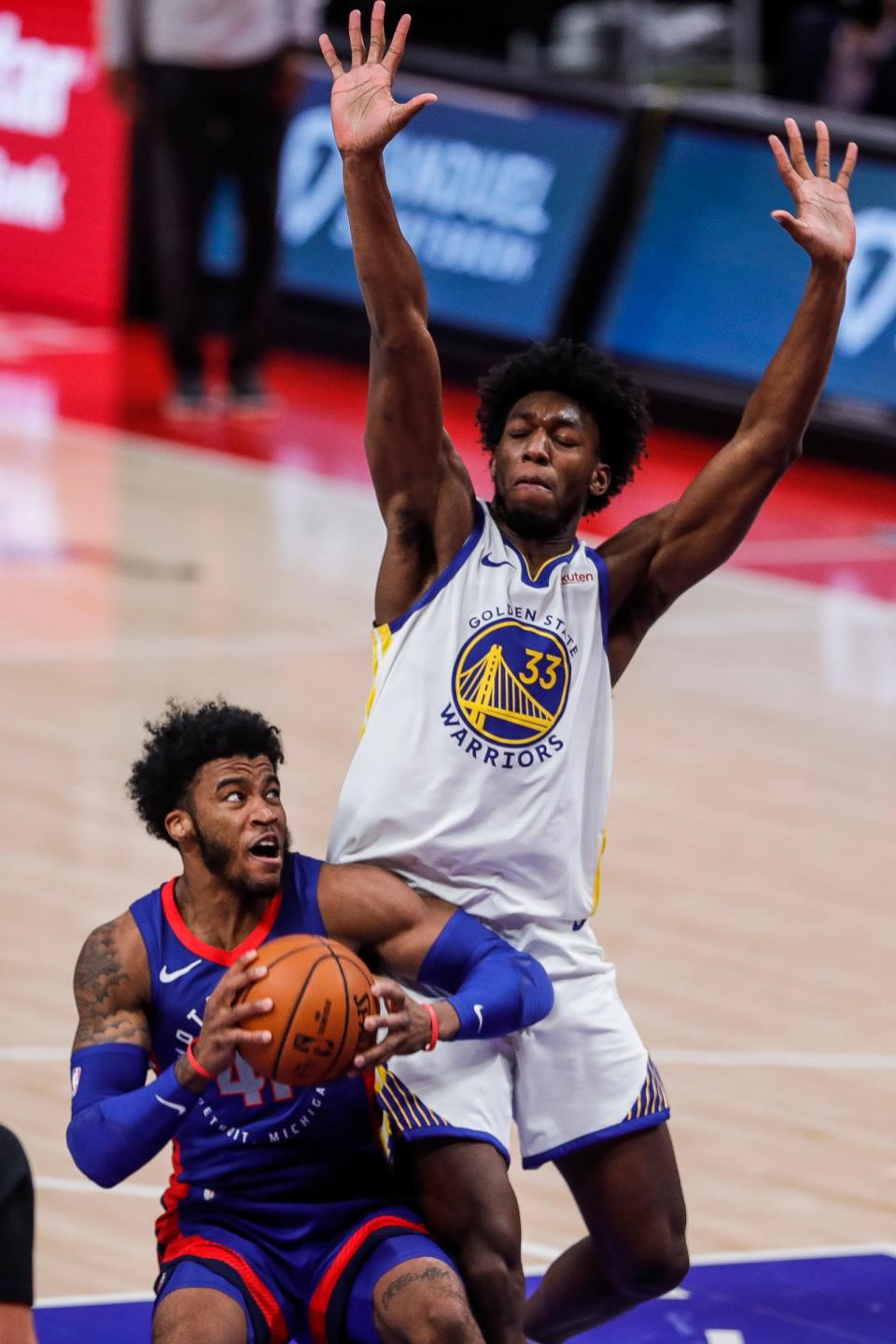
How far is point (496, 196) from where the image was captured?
15039mm

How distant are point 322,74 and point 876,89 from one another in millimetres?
3402

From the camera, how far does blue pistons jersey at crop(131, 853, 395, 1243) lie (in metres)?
4.34

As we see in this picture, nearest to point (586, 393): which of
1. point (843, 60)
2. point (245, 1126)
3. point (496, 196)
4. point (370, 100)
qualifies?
point (370, 100)

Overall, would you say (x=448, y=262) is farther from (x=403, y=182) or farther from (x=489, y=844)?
(x=489, y=844)

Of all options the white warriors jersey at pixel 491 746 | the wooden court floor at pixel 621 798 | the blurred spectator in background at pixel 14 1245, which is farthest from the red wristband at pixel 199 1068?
the wooden court floor at pixel 621 798

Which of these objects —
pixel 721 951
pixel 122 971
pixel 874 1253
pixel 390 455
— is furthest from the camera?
pixel 721 951

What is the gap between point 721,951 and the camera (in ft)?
24.2

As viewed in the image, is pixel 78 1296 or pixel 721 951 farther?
pixel 721 951

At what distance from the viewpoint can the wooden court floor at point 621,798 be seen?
5988 mm

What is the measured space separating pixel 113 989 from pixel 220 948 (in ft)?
0.64

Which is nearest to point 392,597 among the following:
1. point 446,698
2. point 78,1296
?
point 446,698

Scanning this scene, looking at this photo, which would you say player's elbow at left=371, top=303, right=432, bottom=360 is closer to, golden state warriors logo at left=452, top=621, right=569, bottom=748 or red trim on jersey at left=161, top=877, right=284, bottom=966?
golden state warriors logo at left=452, top=621, right=569, bottom=748

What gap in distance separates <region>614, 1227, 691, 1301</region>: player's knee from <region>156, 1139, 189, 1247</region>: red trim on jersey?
817mm

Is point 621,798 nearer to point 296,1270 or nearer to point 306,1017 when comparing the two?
point 296,1270
